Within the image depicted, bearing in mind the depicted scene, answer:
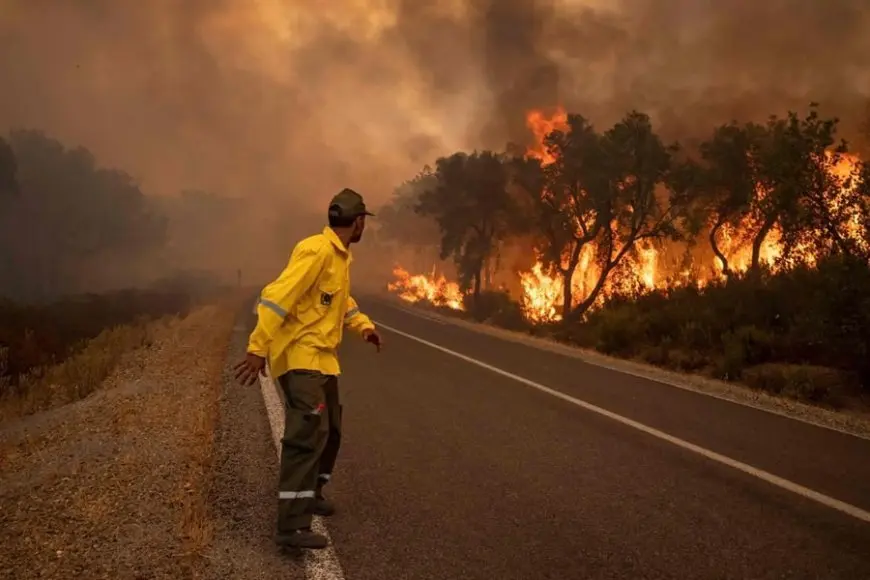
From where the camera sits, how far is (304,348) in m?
4.04

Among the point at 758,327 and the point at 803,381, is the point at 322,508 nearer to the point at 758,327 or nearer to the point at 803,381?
the point at 803,381

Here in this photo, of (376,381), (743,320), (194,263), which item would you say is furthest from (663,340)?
(194,263)

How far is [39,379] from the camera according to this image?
42.4ft

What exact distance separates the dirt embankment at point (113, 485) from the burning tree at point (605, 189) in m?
20.6

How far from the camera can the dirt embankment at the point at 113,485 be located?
3676 millimetres

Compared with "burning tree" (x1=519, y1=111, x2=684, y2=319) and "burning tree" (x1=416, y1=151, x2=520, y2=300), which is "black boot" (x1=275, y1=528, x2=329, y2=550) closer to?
"burning tree" (x1=519, y1=111, x2=684, y2=319)

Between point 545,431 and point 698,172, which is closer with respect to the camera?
point 545,431

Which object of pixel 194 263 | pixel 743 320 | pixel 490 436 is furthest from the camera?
pixel 194 263

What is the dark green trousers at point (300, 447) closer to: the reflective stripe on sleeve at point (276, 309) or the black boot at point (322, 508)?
the reflective stripe on sleeve at point (276, 309)

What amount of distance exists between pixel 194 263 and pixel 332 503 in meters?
138

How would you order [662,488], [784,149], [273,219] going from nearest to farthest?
[662,488] → [784,149] → [273,219]

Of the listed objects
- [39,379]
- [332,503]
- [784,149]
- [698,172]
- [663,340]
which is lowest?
[39,379]

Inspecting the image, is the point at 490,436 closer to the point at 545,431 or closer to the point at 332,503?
the point at 545,431

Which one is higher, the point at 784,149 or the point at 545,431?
the point at 784,149
